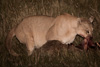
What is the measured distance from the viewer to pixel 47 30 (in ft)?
22.2

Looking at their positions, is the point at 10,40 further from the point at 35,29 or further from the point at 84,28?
the point at 84,28

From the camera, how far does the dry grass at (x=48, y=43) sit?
5.92 metres

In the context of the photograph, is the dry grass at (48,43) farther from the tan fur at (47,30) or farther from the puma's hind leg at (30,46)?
the tan fur at (47,30)

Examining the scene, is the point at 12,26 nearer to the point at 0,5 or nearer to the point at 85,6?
the point at 0,5

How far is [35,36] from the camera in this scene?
685 cm

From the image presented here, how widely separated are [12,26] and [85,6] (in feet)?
8.14

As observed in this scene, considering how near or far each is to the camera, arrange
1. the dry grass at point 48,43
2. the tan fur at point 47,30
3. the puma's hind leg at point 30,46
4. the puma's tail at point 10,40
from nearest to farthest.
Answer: the dry grass at point 48,43 < the tan fur at point 47,30 < the puma's hind leg at point 30,46 < the puma's tail at point 10,40

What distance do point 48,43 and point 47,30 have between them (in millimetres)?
624

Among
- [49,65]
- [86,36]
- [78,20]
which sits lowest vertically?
[49,65]

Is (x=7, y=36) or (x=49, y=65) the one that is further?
(x=7, y=36)

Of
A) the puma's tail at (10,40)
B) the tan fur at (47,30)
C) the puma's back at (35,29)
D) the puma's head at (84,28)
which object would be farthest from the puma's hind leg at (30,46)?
the puma's head at (84,28)

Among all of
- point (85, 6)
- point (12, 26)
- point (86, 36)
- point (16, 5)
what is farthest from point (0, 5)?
point (86, 36)

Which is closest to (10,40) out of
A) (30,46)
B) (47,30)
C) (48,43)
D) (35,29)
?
(30,46)

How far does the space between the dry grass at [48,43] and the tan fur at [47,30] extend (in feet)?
0.99
